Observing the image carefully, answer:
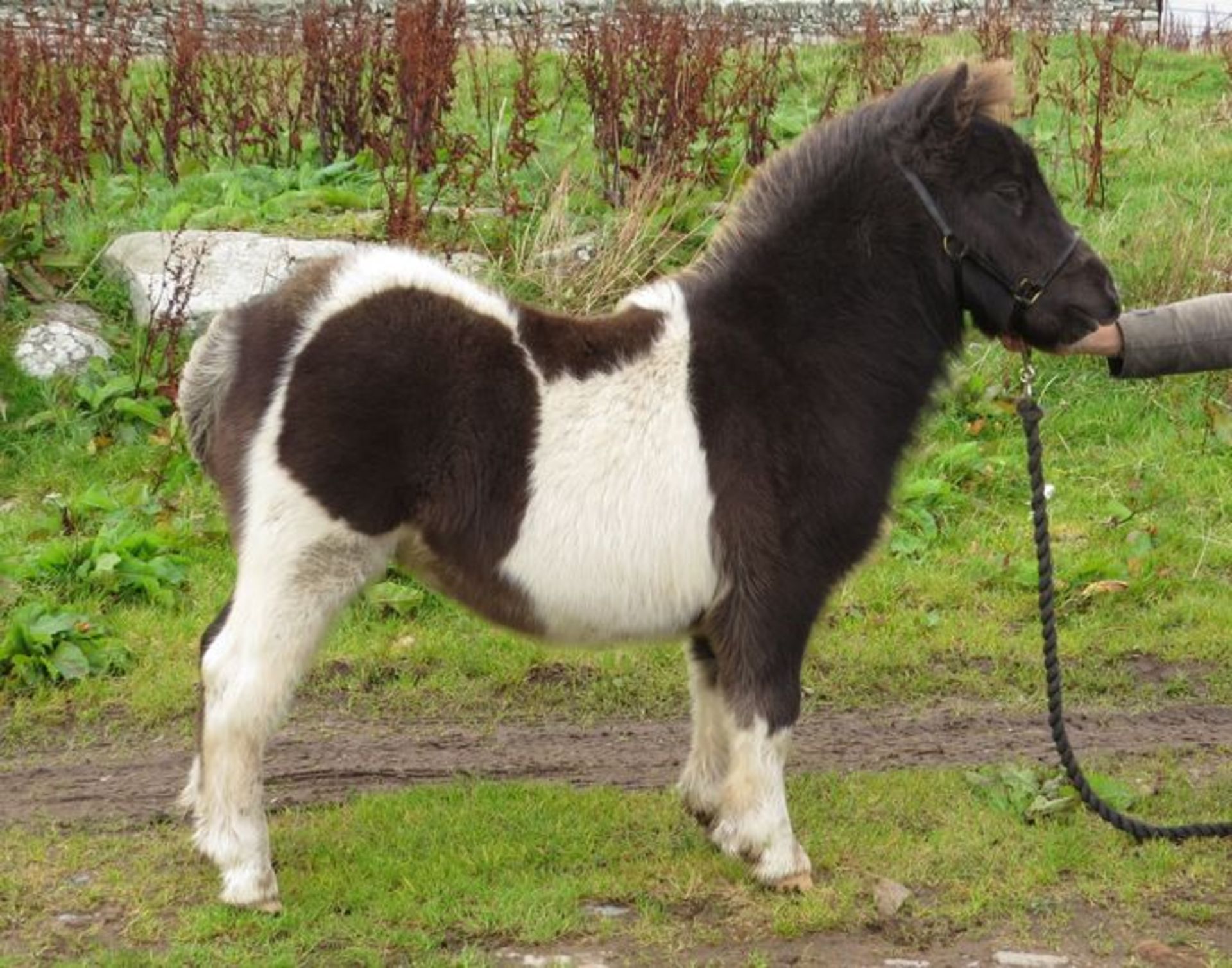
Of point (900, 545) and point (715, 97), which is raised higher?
point (715, 97)

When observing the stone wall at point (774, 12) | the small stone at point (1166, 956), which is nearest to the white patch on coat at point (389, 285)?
the small stone at point (1166, 956)

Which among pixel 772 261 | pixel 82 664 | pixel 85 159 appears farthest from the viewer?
pixel 85 159

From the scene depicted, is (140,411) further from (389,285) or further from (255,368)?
(389,285)

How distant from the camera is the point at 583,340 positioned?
15.9 ft

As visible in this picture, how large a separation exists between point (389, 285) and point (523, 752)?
2.20 metres

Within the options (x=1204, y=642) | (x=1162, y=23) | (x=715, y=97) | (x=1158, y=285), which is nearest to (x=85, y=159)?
(x=715, y=97)

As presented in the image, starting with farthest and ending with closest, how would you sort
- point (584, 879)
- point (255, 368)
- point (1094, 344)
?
point (1094, 344) → point (584, 879) → point (255, 368)

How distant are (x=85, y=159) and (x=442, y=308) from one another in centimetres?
689

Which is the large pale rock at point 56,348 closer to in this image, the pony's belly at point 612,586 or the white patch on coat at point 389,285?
the white patch on coat at point 389,285

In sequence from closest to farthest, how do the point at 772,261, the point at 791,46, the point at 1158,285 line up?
1. the point at 772,261
2. the point at 1158,285
3. the point at 791,46

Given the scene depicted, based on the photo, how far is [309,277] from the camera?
187 inches

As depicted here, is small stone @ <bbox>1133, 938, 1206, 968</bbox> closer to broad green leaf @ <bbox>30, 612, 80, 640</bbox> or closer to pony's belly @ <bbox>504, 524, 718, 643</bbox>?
pony's belly @ <bbox>504, 524, 718, 643</bbox>

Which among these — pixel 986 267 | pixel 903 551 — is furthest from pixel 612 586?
pixel 903 551

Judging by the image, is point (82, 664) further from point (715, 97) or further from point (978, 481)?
point (715, 97)
